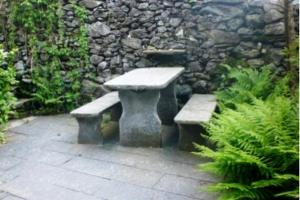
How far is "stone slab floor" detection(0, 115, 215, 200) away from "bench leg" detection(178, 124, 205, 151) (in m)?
0.12

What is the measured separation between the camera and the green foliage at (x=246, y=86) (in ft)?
13.5

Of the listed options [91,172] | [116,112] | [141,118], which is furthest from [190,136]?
[116,112]

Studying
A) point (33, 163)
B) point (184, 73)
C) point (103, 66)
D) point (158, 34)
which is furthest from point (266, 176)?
point (103, 66)

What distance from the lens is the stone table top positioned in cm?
373

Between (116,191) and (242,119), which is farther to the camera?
(116,191)

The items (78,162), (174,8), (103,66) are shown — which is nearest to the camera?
(78,162)

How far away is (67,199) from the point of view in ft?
9.54

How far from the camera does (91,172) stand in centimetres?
344

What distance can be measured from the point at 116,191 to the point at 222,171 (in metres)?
0.98

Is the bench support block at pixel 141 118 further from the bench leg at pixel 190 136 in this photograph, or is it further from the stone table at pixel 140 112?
the bench leg at pixel 190 136

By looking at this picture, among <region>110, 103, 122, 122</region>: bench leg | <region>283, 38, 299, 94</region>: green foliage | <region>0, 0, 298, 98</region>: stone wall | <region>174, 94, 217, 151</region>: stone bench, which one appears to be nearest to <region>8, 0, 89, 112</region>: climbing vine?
<region>0, 0, 298, 98</region>: stone wall

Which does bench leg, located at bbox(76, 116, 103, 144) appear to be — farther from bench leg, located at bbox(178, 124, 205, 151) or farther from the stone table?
bench leg, located at bbox(178, 124, 205, 151)

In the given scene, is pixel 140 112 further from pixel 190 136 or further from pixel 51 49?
pixel 51 49

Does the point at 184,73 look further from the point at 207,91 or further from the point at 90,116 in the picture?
the point at 90,116
